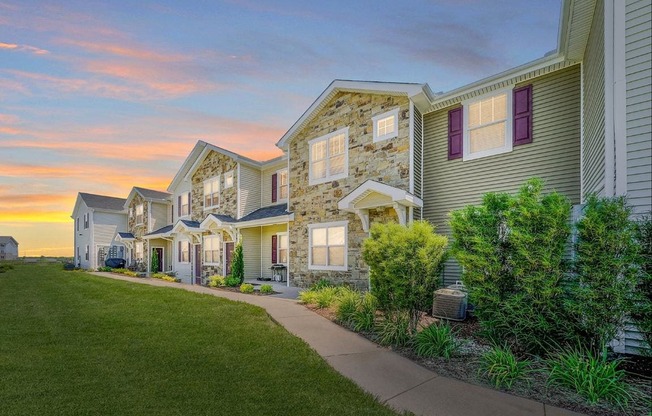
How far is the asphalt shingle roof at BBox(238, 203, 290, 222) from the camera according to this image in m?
→ 15.2

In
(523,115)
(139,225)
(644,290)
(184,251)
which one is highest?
(523,115)

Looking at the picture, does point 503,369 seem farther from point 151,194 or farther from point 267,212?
point 151,194

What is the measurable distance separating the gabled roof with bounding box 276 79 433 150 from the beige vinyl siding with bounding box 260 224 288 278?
168 inches

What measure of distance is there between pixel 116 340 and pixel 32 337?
5.89 ft

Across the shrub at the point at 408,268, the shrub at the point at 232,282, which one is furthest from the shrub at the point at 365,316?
the shrub at the point at 232,282

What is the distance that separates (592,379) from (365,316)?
4024mm

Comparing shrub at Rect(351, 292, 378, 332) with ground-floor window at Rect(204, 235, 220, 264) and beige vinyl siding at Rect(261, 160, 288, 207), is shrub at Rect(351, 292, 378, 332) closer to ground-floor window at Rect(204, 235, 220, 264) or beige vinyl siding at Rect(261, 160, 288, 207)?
beige vinyl siding at Rect(261, 160, 288, 207)

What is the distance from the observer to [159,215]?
88.3 feet

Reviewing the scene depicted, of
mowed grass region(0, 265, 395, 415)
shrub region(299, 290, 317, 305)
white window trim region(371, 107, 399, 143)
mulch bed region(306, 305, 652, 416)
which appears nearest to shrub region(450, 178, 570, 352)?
mulch bed region(306, 305, 652, 416)

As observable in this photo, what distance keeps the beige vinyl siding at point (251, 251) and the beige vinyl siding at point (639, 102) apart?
14.7 meters

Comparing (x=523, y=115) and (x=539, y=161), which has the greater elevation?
(x=523, y=115)

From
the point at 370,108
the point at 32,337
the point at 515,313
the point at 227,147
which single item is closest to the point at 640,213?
the point at 515,313

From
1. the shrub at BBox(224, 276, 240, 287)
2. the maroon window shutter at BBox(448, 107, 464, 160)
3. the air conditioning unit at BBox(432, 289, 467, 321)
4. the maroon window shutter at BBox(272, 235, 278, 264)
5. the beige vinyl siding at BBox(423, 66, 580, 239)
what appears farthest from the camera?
the maroon window shutter at BBox(272, 235, 278, 264)

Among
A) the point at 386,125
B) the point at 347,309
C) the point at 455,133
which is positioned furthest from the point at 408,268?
the point at 386,125
